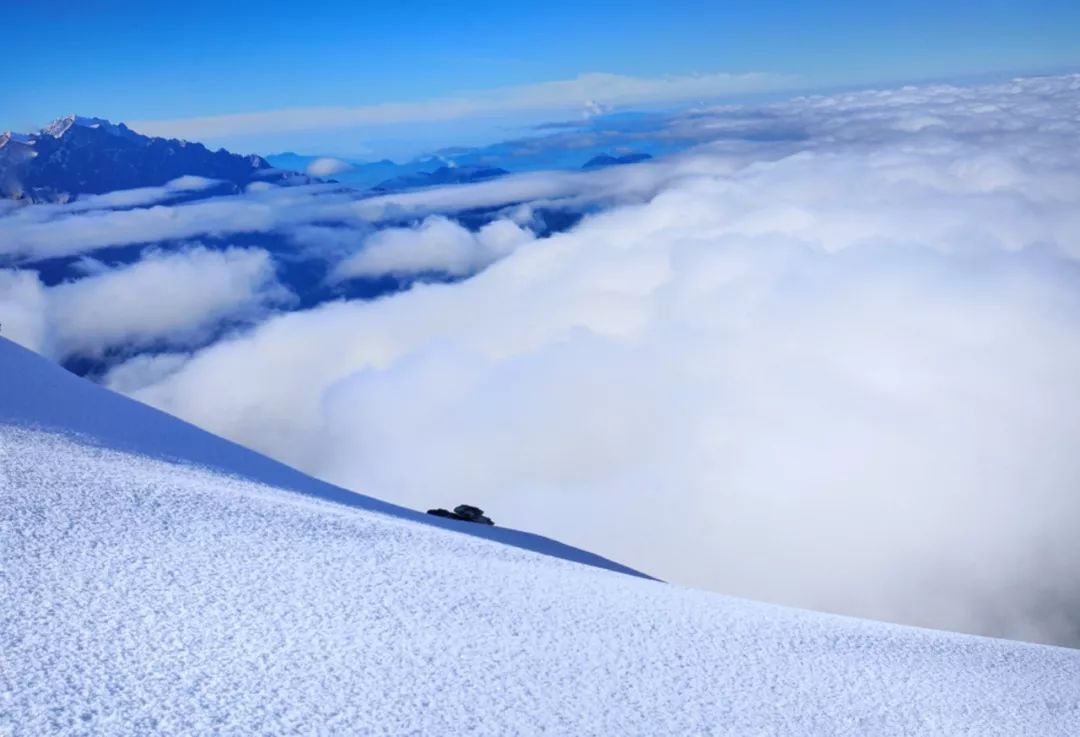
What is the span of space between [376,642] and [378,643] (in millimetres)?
34

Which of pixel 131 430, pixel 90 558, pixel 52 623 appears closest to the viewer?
pixel 52 623

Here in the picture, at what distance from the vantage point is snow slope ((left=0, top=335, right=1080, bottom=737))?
6289 millimetres

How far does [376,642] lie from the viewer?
25.9ft

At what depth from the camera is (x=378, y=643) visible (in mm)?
7867

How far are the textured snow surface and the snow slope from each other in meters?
0.03

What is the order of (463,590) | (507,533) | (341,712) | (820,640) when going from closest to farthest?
1. (341,712)
2. (463,590)
3. (820,640)
4. (507,533)

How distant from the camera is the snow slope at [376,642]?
629 centimetres

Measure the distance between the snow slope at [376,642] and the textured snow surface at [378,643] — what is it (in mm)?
35

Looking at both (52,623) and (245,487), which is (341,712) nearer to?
(52,623)

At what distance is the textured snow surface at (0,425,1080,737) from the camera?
6.28 meters

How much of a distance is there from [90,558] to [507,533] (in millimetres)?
21768

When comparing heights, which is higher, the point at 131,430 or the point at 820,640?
the point at 131,430

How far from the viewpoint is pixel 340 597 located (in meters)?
8.98

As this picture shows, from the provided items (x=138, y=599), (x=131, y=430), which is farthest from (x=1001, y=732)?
(x=131, y=430)
